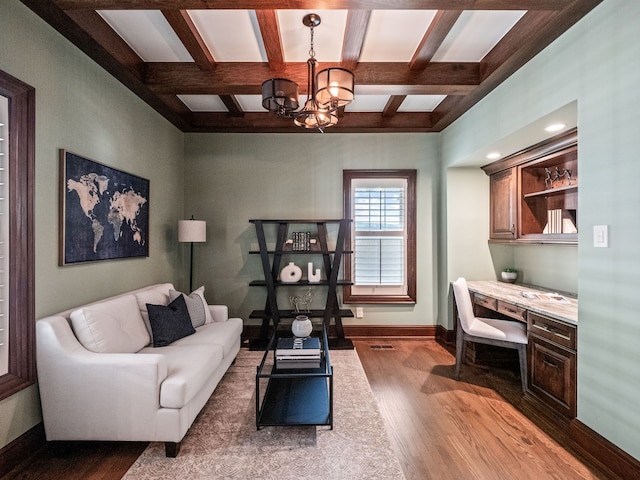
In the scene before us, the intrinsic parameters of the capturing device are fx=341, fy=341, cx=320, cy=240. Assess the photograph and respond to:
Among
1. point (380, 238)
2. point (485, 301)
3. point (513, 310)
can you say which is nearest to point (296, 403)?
point (513, 310)

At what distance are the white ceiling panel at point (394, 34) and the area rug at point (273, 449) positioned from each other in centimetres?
288

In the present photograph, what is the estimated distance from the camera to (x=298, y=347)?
2.73 metres

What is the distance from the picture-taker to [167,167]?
159 inches

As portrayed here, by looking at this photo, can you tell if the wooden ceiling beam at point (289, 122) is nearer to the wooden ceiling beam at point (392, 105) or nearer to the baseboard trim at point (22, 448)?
the wooden ceiling beam at point (392, 105)

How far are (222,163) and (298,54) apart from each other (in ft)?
6.65

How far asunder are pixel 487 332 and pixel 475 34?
7.96 feet

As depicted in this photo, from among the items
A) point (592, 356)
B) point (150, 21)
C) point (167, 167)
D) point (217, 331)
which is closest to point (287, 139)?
point (167, 167)

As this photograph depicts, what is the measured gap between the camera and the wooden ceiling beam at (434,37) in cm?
230

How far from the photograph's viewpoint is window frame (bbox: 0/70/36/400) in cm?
198

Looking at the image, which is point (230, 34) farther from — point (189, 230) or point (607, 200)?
point (607, 200)

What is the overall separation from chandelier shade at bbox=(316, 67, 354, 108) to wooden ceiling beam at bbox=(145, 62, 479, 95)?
0.91 metres

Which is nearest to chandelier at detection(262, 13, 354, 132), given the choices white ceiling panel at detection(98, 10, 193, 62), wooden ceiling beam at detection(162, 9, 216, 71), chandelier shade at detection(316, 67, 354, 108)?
chandelier shade at detection(316, 67, 354, 108)

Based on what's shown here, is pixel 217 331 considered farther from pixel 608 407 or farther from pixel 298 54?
pixel 608 407

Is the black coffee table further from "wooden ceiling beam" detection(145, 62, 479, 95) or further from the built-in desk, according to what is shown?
"wooden ceiling beam" detection(145, 62, 479, 95)
